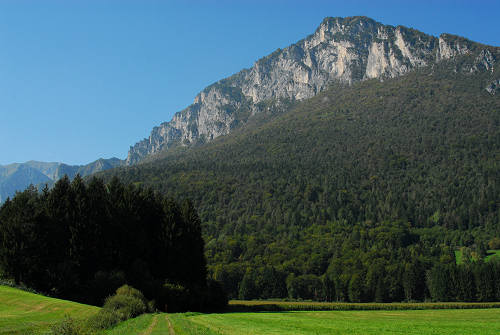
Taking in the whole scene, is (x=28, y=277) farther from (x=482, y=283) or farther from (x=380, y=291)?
(x=482, y=283)

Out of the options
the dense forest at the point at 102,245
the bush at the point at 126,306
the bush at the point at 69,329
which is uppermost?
the dense forest at the point at 102,245

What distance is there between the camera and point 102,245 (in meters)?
58.4

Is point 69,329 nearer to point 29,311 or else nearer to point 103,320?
point 103,320

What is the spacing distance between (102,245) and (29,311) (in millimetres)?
25162

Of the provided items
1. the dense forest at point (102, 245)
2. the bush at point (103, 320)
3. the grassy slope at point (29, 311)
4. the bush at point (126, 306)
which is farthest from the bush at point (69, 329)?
the dense forest at point (102, 245)

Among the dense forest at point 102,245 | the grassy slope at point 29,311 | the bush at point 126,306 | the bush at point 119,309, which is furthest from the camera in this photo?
the dense forest at point 102,245

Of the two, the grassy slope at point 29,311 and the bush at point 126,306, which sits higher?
the grassy slope at point 29,311

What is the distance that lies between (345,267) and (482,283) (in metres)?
43.3

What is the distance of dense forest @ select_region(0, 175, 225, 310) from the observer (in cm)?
5103

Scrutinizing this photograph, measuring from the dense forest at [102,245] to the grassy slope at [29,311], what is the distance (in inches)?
411

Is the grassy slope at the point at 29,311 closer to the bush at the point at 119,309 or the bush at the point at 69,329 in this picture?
the bush at the point at 69,329

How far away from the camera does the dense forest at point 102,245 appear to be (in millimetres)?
51031

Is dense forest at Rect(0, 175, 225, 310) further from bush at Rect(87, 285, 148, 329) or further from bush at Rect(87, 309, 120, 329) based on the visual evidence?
bush at Rect(87, 309, 120, 329)

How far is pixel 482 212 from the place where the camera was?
190250mm
